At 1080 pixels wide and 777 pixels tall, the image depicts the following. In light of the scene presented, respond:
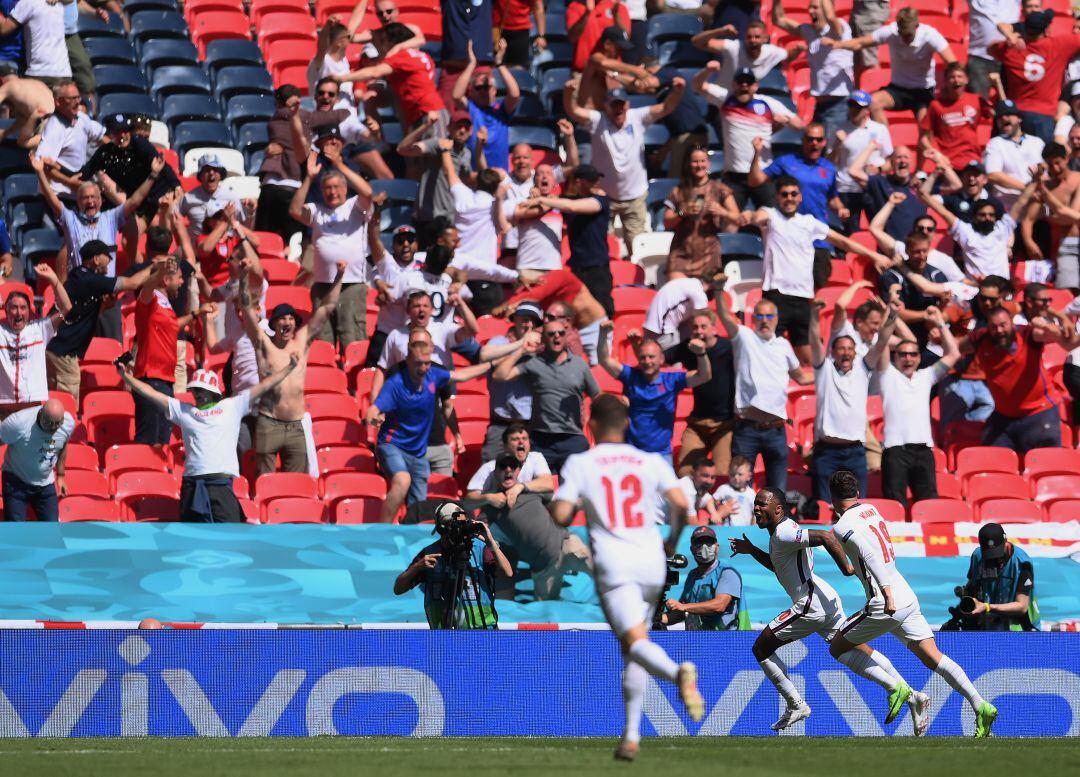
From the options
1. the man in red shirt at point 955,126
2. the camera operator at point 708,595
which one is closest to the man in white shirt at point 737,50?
the man in red shirt at point 955,126

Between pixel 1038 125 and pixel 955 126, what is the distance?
4.22 ft

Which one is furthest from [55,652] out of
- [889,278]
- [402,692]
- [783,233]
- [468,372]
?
[889,278]

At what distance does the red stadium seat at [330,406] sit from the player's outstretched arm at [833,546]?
224 inches

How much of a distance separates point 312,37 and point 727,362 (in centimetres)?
800

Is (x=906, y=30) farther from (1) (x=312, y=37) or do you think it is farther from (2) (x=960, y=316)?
(1) (x=312, y=37)

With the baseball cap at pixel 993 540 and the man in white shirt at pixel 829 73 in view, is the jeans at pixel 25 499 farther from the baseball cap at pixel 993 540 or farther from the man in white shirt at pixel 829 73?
the man in white shirt at pixel 829 73

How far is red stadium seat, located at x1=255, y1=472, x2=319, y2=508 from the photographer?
50.5 ft

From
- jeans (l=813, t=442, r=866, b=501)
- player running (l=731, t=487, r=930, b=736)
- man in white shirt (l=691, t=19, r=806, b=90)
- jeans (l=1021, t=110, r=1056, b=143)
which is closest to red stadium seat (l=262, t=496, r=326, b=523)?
jeans (l=813, t=442, r=866, b=501)

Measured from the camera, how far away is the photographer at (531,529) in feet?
48.3

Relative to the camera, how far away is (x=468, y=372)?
1611 cm

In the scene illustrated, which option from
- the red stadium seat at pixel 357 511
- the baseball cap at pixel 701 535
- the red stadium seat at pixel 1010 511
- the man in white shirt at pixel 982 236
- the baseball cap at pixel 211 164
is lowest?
the red stadium seat at pixel 1010 511

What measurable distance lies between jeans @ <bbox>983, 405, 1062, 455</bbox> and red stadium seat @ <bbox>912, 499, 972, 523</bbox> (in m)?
1.39

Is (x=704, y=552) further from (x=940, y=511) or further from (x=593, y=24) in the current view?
(x=593, y=24)

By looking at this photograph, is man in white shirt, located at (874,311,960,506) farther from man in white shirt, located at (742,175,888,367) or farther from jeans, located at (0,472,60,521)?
jeans, located at (0,472,60,521)
